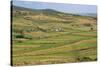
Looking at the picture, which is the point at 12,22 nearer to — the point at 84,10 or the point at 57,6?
the point at 57,6

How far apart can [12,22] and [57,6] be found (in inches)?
22.1

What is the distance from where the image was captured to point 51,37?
8.07 ft

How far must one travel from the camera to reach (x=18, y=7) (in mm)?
2344

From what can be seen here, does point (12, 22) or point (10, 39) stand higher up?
point (12, 22)

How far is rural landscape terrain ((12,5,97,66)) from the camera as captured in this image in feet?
7.67

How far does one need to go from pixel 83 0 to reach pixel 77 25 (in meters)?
0.31

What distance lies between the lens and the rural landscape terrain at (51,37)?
2.34 m

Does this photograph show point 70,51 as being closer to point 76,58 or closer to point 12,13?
point 76,58

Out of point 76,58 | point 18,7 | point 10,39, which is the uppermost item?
point 18,7

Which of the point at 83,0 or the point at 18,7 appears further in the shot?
the point at 83,0

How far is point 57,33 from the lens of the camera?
97.9 inches

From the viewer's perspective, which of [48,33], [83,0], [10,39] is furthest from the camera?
[83,0]

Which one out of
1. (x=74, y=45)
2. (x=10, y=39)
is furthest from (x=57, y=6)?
(x=10, y=39)

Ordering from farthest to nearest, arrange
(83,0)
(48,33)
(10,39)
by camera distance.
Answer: (83,0) < (48,33) < (10,39)
